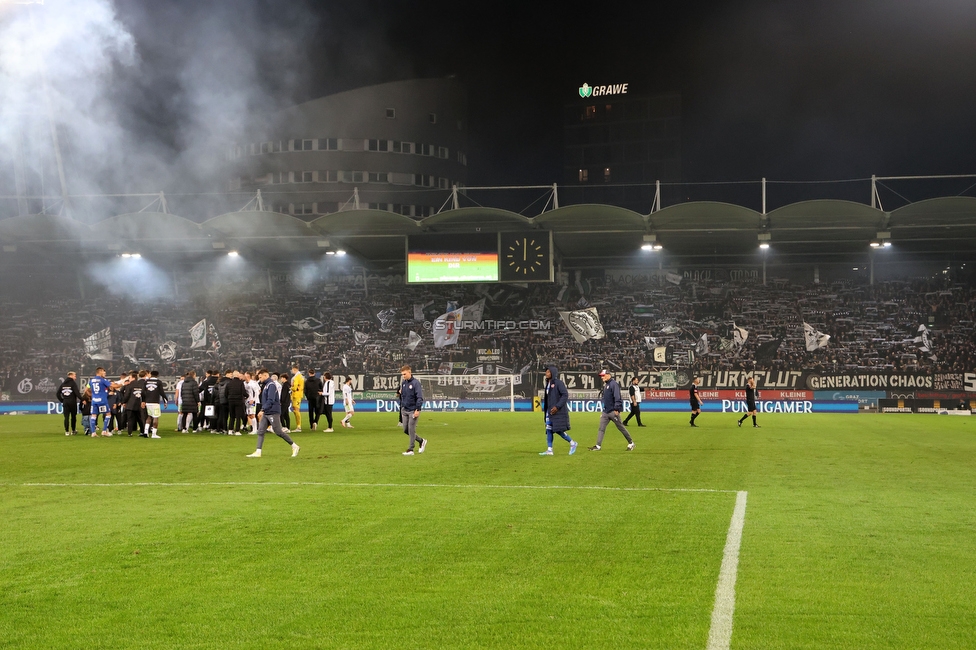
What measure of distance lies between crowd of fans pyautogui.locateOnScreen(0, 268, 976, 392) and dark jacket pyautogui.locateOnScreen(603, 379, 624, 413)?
1048 inches

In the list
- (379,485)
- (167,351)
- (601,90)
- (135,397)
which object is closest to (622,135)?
(601,90)

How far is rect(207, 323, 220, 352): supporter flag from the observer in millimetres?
50750

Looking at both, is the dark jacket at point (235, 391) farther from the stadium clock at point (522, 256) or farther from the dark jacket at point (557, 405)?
the stadium clock at point (522, 256)

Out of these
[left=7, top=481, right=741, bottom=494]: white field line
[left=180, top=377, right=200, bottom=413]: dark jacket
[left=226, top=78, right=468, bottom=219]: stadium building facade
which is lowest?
[left=7, top=481, right=741, bottom=494]: white field line

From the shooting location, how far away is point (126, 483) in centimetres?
1362

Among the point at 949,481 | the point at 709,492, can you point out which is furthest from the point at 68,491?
the point at 949,481

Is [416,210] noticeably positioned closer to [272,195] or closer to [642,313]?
[272,195]

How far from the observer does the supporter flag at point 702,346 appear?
4841cm

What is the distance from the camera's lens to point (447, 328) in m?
51.2

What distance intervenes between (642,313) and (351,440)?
30660mm

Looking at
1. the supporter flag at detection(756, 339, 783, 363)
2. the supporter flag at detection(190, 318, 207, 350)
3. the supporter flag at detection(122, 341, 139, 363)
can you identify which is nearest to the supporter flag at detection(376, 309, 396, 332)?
the supporter flag at detection(190, 318, 207, 350)

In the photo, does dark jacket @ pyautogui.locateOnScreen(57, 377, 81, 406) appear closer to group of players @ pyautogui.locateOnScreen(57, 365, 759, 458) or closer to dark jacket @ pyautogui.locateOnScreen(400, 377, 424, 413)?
group of players @ pyautogui.locateOnScreen(57, 365, 759, 458)

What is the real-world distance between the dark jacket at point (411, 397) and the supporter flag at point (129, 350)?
117 ft

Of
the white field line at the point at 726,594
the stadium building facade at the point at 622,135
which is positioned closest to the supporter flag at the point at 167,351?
the white field line at the point at 726,594
